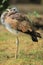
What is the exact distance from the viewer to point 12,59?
26.0 ft

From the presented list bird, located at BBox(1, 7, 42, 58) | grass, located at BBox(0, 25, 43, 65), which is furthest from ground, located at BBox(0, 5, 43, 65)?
bird, located at BBox(1, 7, 42, 58)

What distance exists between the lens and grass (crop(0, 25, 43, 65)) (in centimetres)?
771

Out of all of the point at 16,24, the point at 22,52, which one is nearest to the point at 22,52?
the point at 22,52

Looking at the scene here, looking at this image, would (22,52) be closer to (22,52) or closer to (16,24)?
(22,52)

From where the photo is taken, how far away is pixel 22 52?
8539 millimetres

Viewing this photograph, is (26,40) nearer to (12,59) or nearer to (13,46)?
(13,46)

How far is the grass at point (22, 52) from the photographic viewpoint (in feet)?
25.3

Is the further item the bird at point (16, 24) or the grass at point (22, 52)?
the grass at point (22, 52)

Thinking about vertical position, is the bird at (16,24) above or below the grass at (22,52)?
above

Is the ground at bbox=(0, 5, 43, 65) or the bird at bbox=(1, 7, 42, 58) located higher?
the bird at bbox=(1, 7, 42, 58)

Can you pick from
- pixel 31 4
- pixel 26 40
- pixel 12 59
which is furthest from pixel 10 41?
pixel 31 4

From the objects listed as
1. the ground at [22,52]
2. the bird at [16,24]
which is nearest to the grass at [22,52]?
the ground at [22,52]

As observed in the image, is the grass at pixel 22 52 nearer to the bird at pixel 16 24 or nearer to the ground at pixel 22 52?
the ground at pixel 22 52

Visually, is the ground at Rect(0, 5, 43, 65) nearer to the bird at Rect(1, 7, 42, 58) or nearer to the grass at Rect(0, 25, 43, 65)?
the grass at Rect(0, 25, 43, 65)
